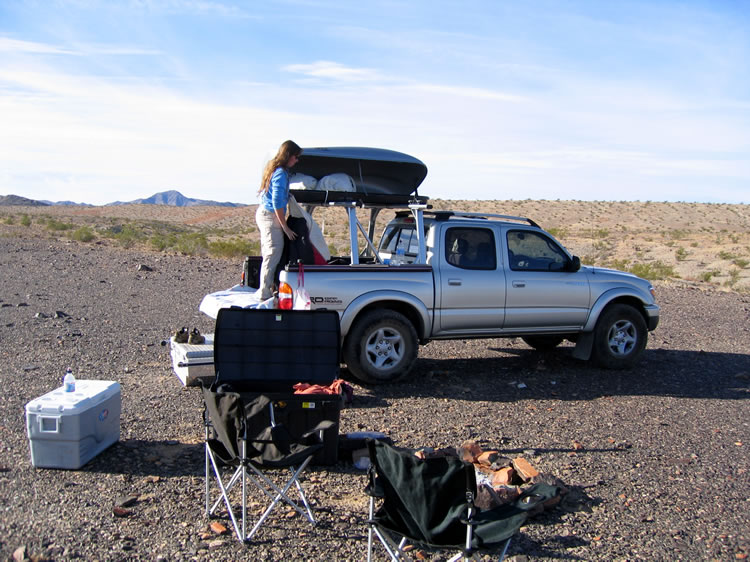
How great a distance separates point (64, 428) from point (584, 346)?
20.1ft

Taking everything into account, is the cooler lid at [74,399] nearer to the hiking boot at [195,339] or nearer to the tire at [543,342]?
the hiking boot at [195,339]

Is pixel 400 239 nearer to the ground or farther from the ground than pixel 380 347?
farther from the ground

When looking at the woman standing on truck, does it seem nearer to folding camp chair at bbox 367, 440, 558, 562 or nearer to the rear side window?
the rear side window

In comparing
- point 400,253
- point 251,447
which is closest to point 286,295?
point 400,253

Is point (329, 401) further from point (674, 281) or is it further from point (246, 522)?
point (674, 281)

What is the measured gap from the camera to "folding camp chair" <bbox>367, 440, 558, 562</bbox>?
A: 11.2ft

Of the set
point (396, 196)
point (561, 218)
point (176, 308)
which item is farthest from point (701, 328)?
point (561, 218)

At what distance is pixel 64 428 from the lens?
16.0 ft

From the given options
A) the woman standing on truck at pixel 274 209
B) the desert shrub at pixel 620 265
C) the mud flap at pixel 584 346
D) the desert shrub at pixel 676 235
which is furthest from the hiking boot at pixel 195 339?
the desert shrub at pixel 676 235

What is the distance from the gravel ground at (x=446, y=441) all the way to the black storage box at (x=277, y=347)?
0.77 meters

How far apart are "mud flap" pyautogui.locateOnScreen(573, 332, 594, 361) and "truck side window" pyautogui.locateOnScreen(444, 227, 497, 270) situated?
5.24 ft

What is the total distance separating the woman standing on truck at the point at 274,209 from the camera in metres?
7.11

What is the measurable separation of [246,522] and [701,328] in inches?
406

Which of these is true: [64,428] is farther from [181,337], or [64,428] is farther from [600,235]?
[600,235]
